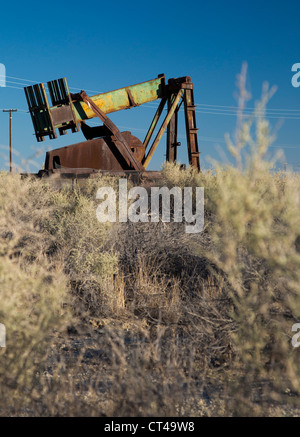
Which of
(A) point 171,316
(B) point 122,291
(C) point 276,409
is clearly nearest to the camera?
(C) point 276,409

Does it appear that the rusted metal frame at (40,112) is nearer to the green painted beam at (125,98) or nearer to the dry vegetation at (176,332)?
the green painted beam at (125,98)

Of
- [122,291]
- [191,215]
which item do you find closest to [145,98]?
[191,215]

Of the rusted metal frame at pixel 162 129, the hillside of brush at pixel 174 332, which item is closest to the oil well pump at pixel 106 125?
the rusted metal frame at pixel 162 129

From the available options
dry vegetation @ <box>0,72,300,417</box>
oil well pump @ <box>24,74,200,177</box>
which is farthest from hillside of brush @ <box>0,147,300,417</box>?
oil well pump @ <box>24,74,200,177</box>

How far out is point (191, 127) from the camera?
13.2 metres

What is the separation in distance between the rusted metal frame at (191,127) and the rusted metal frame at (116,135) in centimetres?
211

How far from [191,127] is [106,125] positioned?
9.15 ft

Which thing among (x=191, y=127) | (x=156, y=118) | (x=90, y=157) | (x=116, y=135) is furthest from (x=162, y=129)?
(x=90, y=157)

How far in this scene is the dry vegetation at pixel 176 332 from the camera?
3004 mm

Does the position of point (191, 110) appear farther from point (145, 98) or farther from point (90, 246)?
point (90, 246)

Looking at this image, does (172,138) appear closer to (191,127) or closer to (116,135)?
(191,127)

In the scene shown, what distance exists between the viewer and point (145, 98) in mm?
13055

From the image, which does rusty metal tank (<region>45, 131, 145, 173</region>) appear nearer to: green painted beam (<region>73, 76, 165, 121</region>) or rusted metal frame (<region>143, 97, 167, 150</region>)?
green painted beam (<region>73, 76, 165, 121</region>)
